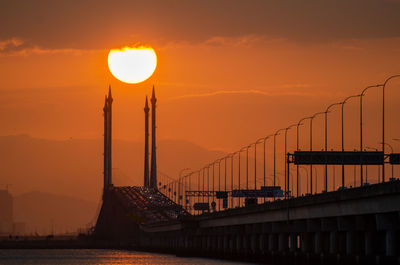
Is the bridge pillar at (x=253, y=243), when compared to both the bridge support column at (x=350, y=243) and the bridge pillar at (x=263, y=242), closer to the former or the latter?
the bridge pillar at (x=263, y=242)

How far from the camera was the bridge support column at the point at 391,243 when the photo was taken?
3250 inches

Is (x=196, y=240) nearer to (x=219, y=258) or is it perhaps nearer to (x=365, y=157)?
(x=219, y=258)

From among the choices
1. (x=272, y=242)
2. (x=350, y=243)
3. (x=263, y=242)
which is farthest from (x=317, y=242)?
(x=263, y=242)

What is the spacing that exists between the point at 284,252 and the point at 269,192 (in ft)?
217

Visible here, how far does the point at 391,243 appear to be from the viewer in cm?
8294

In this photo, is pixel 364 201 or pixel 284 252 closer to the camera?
pixel 364 201

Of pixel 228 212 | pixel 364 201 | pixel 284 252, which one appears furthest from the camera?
pixel 228 212

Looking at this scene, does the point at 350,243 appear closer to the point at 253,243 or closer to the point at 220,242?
the point at 253,243

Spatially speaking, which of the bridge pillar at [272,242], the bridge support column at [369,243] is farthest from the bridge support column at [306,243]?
the bridge support column at [369,243]

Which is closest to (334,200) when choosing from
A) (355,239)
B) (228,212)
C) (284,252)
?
(355,239)

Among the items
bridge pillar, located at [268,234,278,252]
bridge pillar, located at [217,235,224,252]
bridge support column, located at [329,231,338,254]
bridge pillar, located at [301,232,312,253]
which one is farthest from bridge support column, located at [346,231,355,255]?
bridge pillar, located at [217,235,224,252]

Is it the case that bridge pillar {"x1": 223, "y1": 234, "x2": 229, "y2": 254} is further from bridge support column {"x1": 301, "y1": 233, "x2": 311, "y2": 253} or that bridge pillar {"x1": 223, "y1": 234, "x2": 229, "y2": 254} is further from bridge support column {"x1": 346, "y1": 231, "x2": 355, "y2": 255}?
bridge support column {"x1": 346, "y1": 231, "x2": 355, "y2": 255}

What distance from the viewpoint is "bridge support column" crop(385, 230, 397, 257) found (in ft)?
271

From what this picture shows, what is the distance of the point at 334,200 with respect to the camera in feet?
310
